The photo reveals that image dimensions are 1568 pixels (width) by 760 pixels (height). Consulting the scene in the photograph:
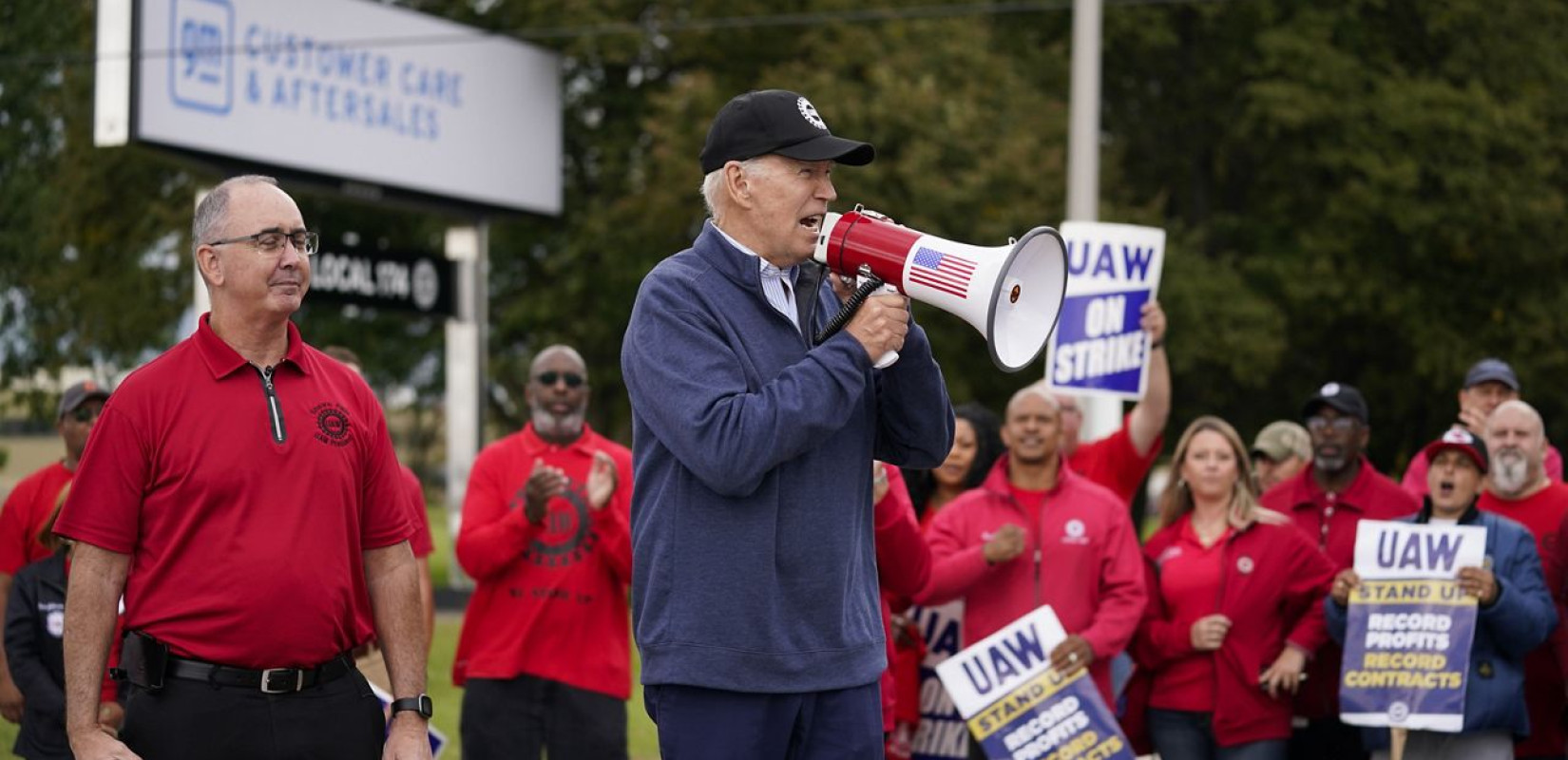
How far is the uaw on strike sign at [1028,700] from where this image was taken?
7.46m

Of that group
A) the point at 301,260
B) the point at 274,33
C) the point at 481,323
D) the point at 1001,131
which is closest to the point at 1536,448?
the point at 301,260

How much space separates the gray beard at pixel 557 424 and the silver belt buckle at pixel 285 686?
3647mm

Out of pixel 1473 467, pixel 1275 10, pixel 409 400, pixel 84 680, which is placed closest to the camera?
pixel 84 680

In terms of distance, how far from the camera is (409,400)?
30781 millimetres

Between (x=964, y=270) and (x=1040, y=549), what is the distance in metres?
4.05

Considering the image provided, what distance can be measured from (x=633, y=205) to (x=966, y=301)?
21131mm

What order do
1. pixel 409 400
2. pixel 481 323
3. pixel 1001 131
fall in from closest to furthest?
1. pixel 481 323
2. pixel 1001 131
3. pixel 409 400

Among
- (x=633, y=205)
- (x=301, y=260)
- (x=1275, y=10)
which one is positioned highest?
(x=1275, y=10)

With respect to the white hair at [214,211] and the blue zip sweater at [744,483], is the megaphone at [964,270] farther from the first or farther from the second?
the white hair at [214,211]

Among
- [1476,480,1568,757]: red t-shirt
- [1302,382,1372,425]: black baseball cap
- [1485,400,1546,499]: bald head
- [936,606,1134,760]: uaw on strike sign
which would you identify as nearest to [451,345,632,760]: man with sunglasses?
[936,606,1134,760]: uaw on strike sign

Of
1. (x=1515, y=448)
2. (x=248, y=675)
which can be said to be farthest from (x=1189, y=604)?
(x=248, y=675)

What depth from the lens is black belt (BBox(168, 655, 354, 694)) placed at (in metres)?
4.46

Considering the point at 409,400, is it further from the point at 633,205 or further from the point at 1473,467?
the point at 1473,467

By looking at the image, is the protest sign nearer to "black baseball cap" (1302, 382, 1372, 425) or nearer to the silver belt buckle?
"black baseball cap" (1302, 382, 1372, 425)
